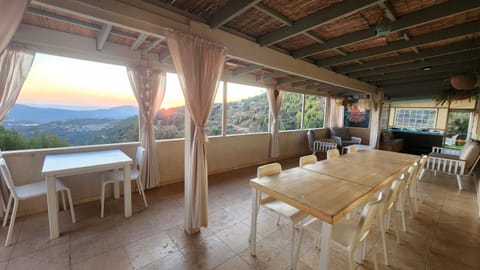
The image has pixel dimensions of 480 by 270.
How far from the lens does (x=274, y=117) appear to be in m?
5.21

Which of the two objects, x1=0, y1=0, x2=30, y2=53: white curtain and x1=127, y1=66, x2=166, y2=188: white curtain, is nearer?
x1=0, y1=0, x2=30, y2=53: white curtain

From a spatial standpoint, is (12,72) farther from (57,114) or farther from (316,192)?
(316,192)

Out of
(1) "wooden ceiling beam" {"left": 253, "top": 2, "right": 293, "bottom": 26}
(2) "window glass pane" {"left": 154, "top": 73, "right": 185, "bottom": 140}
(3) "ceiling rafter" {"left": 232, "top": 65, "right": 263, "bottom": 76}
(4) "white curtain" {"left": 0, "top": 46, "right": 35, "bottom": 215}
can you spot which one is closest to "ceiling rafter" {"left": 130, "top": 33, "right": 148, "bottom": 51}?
(2) "window glass pane" {"left": 154, "top": 73, "right": 185, "bottom": 140}

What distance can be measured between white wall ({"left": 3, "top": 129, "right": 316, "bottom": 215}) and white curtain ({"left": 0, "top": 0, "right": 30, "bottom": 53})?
2123mm

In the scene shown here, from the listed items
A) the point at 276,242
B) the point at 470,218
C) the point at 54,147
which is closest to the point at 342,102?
the point at 470,218

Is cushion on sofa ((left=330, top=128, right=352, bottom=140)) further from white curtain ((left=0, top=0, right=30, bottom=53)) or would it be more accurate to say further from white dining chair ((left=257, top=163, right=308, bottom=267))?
white curtain ((left=0, top=0, right=30, bottom=53))

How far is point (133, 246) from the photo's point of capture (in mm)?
1878

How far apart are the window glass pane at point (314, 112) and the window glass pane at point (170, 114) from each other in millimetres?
4372

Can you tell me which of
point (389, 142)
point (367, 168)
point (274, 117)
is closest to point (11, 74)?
point (367, 168)

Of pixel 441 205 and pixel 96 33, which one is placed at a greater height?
pixel 96 33

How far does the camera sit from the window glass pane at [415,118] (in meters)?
7.65

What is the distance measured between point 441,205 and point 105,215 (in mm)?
5019

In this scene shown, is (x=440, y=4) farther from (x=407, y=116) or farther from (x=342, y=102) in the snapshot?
(x=407, y=116)

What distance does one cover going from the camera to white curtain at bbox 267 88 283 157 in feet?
16.8
